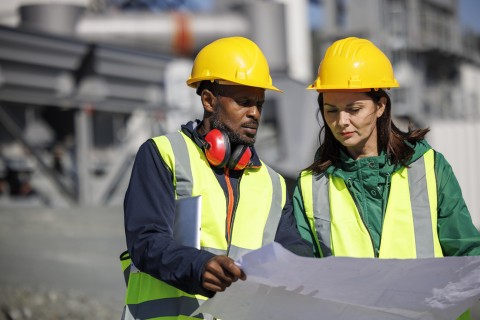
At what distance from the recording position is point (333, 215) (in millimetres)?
2633

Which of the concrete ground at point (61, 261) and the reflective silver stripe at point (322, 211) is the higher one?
the reflective silver stripe at point (322, 211)

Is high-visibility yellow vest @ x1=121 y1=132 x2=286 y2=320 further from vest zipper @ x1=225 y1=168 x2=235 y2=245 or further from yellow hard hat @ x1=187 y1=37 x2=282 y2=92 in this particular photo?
yellow hard hat @ x1=187 y1=37 x2=282 y2=92

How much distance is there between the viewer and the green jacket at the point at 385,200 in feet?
8.15

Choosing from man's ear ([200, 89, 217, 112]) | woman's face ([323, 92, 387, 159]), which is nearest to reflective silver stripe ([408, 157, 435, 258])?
woman's face ([323, 92, 387, 159])

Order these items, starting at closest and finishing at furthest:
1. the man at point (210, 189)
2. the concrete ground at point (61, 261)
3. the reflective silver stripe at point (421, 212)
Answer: the man at point (210, 189), the reflective silver stripe at point (421, 212), the concrete ground at point (61, 261)

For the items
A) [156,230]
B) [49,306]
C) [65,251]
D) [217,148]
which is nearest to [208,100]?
[217,148]

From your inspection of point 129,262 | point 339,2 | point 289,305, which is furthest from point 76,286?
point 339,2

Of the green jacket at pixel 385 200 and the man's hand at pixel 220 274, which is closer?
the man's hand at pixel 220 274

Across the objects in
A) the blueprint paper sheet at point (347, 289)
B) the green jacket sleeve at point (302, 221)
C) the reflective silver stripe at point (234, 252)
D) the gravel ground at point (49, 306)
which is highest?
the green jacket sleeve at point (302, 221)

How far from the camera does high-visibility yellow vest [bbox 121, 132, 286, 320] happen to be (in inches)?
94.3

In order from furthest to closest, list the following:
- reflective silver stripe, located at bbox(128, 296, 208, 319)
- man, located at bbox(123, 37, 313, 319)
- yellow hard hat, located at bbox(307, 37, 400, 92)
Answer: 1. yellow hard hat, located at bbox(307, 37, 400, 92)
2. reflective silver stripe, located at bbox(128, 296, 208, 319)
3. man, located at bbox(123, 37, 313, 319)

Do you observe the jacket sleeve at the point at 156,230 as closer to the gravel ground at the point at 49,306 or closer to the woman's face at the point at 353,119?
the woman's face at the point at 353,119

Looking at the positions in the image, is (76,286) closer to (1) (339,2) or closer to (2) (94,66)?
(2) (94,66)

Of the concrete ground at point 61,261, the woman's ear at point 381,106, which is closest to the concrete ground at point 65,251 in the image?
the concrete ground at point 61,261
